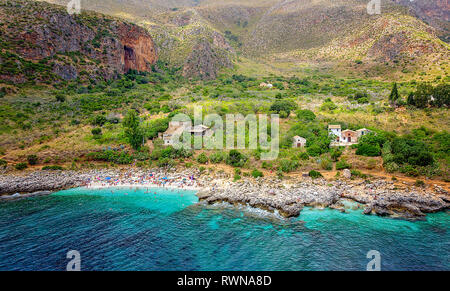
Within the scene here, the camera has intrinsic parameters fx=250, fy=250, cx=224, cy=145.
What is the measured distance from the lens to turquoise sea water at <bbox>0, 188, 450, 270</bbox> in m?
15.4

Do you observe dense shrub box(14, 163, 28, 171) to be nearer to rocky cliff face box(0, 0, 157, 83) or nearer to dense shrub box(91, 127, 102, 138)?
dense shrub box(91, 127, 102, 138)

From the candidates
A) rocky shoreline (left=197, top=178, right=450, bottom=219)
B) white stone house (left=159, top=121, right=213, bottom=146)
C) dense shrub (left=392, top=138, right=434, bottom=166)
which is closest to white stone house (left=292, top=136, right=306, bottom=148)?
rocky shoreline (left=197, top=178, right=450, bottom=219)

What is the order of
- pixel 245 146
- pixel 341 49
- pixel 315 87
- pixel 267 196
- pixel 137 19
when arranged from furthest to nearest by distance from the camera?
1. pixel 137 19
2. pixel 341 49
3. pixel 315 87
4. pixel 245 146
5. pixel 267 196

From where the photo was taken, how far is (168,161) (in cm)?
3459

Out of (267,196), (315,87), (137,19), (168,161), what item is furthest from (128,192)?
(137,19)

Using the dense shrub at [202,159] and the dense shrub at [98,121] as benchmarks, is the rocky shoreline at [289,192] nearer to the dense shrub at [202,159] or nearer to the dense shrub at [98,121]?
the dense shrub at [202,159]

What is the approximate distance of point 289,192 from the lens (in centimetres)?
2530

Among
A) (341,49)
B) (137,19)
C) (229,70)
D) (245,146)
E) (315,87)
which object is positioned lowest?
(245,146)

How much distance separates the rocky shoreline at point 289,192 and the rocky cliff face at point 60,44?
34.9 meters

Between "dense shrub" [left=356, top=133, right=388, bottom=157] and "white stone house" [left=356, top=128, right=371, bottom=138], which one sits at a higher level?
"white stone house" [left=356, top=128, right=371, bottom=138]

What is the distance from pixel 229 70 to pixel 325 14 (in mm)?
56499

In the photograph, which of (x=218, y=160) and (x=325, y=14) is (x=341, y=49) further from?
(x=218, y=160)

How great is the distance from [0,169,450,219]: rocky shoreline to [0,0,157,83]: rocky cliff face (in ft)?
114

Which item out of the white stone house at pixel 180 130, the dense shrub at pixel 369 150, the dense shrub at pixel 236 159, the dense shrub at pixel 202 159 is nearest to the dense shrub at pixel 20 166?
the white stone house at pixel 180 130
